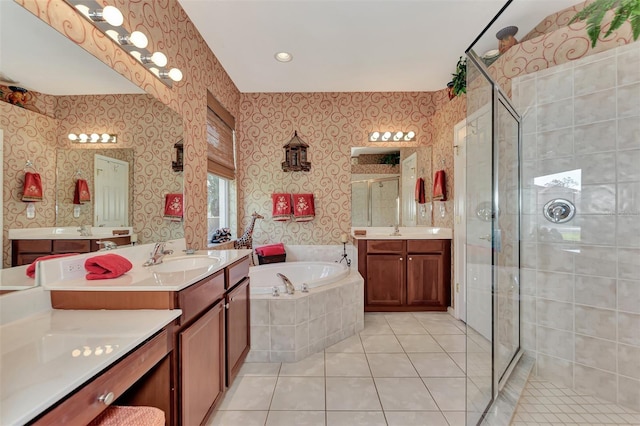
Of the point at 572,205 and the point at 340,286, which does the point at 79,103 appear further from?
the point at 572,205

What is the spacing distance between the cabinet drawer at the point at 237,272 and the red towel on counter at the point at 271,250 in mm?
1206

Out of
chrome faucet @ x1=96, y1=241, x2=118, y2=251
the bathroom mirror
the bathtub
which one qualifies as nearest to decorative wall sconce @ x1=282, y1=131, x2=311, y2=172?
the bathroom mirror

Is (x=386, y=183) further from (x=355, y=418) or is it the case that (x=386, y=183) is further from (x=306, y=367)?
(x=355, y=418)

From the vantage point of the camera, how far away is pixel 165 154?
1.74 m

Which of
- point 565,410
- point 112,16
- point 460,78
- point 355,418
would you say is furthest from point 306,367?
point 460,78

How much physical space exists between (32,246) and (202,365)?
84 centimetres

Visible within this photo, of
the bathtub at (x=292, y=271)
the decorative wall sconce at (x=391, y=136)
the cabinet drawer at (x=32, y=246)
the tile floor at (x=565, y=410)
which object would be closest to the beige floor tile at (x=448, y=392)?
the tile floor at (x=565, y=410)

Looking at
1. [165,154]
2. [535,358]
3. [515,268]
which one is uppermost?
[165,154]

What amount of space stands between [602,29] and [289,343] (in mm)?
2921

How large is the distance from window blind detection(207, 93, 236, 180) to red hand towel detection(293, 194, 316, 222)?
829 millimetres

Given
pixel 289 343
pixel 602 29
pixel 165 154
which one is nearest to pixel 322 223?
pixel 289 343

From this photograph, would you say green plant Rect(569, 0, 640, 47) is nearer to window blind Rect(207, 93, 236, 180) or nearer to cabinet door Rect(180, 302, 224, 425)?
cabinet door Rect(180, 302, 224, 425)

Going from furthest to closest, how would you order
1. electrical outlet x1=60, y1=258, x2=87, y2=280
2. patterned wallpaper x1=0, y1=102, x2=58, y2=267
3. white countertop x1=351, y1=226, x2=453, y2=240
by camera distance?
white countertop x1=351, y1=226, x2=453, y2=240
electrical outlet x1=60, y1=258, x2=87, y2=280
patterned wallpaper x1=0, y1=102, x2=58, y2=267

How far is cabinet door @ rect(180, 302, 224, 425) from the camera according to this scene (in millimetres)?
1068
